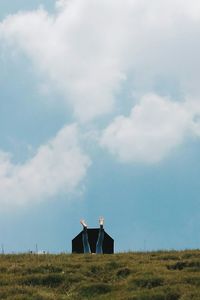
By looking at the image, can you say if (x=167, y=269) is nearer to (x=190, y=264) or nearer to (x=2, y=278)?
(x=190, y=264)

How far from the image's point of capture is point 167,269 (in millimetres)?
23547

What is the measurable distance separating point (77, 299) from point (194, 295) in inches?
136

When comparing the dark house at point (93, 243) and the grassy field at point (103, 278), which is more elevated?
the dark house at point (93, 243)

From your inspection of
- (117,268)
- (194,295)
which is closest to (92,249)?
(117,268)

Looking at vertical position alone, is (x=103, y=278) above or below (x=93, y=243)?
below

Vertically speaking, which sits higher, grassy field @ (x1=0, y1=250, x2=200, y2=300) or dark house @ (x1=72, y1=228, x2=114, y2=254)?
dark house @ (x1=72, y1=228, x2=114, y2=254)

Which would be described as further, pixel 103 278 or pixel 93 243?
pixel 93 243

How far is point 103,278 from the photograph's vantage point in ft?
74.4

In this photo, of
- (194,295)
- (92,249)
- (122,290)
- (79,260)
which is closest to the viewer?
(194,295)

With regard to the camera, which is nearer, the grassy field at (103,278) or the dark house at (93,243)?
the grassy field at (103,278)

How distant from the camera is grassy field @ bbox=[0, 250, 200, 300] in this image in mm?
20266

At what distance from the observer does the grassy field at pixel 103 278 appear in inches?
798

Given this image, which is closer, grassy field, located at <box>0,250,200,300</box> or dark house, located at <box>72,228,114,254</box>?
grassy field, located at <box>0,250,200,300</box>

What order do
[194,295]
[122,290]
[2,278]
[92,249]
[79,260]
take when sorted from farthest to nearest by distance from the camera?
[92,249], [79,260], [2,278], [122,290], [194,295]
